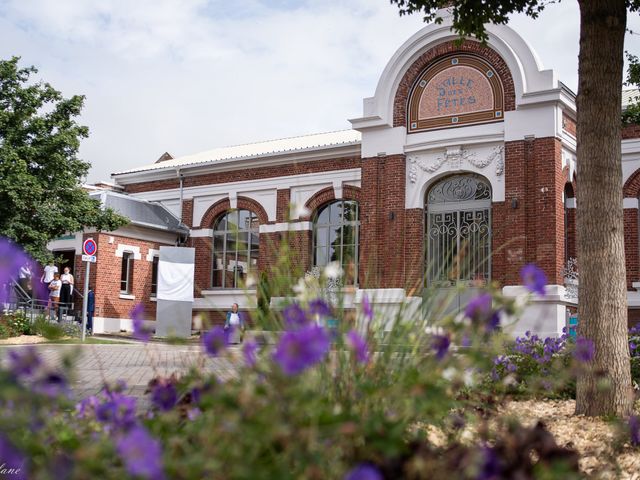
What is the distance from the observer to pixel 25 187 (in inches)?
729

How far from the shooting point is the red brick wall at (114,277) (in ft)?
73.7

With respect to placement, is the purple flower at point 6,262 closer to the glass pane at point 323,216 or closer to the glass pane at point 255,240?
the glass pane at point 323,216

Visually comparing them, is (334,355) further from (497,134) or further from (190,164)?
(190,164)

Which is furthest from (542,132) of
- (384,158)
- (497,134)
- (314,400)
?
(314,400)

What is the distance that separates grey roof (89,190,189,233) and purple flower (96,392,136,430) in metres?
20.2

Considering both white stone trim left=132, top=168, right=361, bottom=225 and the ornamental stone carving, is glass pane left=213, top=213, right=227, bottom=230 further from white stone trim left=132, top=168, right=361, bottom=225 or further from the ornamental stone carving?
the ornamental stone carving

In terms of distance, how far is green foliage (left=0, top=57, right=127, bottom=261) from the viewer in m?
18.6

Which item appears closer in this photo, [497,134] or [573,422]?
[573,422]

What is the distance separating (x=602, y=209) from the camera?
232 inches

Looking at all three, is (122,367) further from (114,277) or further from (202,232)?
(202,232)

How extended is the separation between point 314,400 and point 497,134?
56.6 ft

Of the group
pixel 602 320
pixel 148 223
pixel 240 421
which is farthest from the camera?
pixel 148 223

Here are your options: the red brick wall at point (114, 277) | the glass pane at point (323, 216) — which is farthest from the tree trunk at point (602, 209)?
the red brick wall at point (114, 277)

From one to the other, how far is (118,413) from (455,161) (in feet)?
55.7
